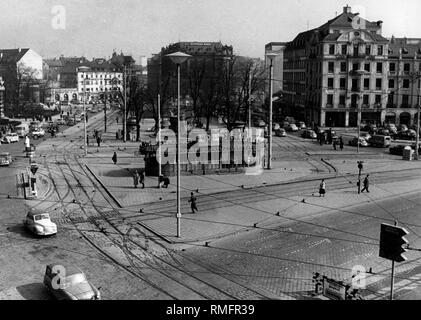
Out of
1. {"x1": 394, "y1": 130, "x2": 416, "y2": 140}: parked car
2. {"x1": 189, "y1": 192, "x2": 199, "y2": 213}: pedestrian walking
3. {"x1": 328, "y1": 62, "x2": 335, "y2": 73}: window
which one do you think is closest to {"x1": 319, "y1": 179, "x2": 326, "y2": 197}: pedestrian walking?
{"x1": 189, "y1": 192, "x2": 199, "y2": 213}: pedestrian walking

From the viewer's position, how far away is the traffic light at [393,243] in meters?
11.5

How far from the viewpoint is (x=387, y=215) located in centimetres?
2558

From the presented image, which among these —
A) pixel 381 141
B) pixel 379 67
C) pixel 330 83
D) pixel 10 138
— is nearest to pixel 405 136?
pixel 381 141

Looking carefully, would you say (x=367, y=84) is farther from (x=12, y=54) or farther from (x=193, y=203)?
(x=12, y=54)

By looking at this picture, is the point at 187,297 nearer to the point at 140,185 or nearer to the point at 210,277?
the point at 210,277

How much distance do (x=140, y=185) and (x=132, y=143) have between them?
2397cm

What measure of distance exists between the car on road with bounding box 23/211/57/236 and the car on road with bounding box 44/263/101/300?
6.45 metres

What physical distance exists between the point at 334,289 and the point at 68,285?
25.6ft

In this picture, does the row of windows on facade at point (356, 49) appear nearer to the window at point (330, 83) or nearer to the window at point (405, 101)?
the window at point (330, 83)

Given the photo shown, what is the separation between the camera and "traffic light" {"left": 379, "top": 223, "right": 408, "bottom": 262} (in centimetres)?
1154

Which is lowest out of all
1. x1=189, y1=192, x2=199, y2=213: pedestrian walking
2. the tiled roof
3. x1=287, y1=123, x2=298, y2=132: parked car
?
x1=189, y1=192, x2=199, y2=213: pedestrian walking

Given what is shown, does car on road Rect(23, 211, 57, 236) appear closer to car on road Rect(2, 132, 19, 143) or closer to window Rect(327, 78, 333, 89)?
car on road Rect(2, 132, 19, 143)
